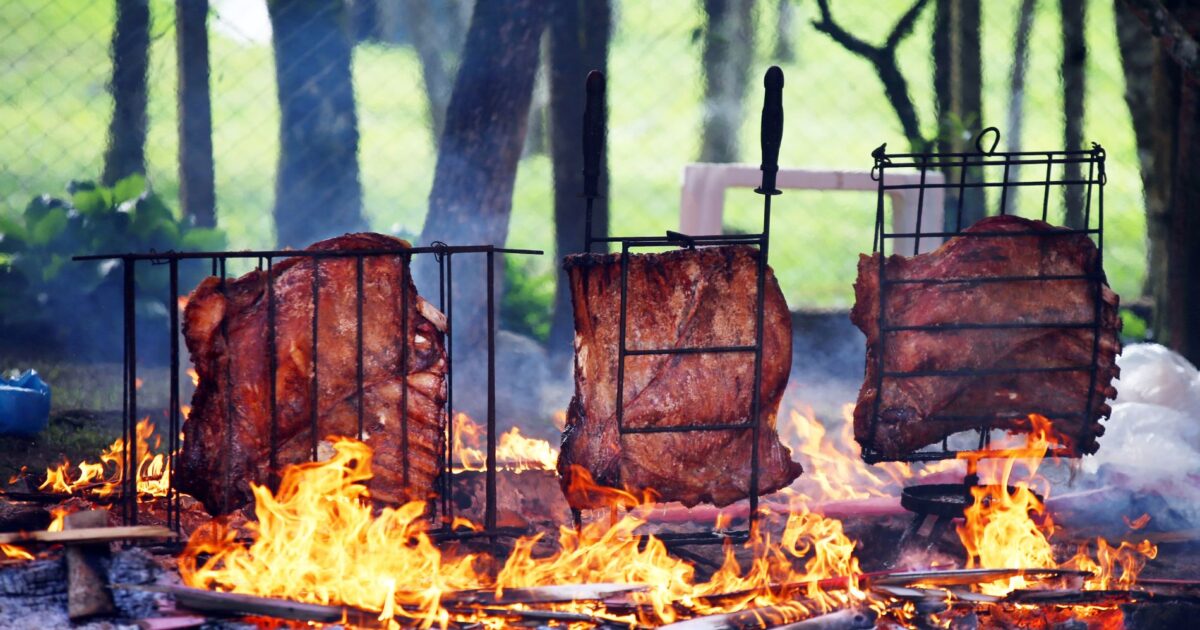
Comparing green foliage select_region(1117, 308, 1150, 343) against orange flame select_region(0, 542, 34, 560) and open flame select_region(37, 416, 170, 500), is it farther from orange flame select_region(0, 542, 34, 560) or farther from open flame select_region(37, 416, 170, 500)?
orange flame select_region(0, 542, 34, 560)

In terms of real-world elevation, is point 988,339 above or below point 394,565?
above

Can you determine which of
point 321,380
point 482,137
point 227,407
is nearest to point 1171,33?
point 321,380

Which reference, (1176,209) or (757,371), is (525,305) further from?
(757,371)

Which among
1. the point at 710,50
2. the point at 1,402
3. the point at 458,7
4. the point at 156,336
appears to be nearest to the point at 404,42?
the point at 458,7

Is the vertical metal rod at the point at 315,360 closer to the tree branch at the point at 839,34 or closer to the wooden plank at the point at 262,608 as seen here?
the wooden plank at the point at 262,608

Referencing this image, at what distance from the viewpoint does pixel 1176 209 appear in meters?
8.35

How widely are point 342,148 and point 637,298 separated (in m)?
5.85

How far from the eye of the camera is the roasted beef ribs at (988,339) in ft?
18.0

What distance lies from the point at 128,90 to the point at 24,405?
433cm

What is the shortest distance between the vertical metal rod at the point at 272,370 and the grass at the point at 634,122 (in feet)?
18.8

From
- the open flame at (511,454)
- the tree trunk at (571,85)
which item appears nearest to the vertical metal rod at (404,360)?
the open flame at (511,454)

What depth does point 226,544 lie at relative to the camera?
4.94m

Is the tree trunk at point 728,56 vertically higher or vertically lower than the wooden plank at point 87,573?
higher

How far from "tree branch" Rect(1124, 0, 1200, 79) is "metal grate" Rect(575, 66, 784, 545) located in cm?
259
